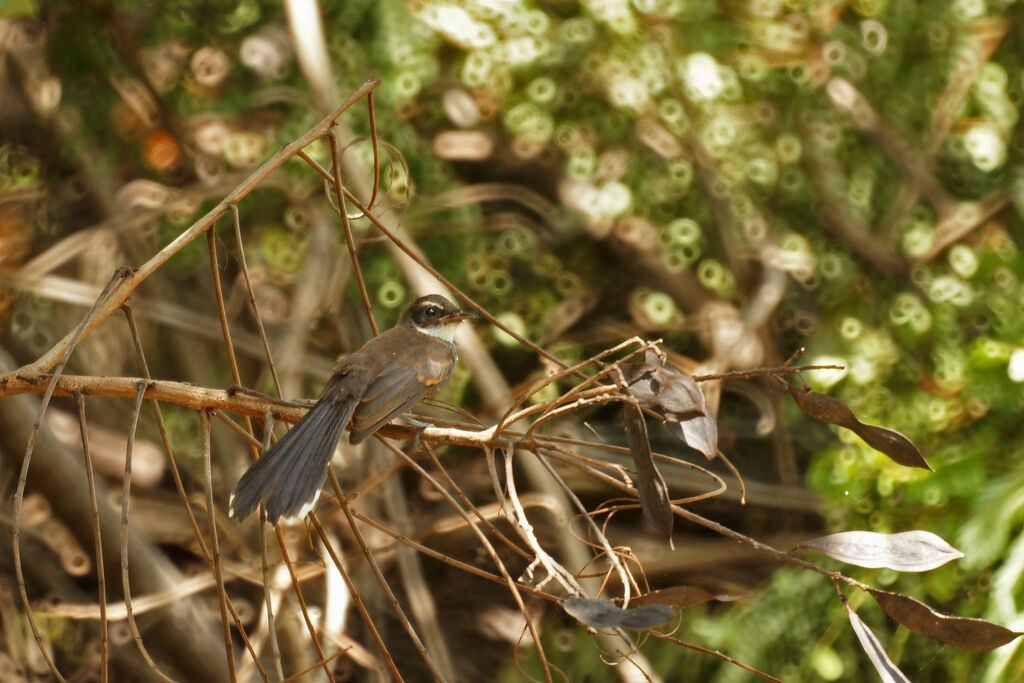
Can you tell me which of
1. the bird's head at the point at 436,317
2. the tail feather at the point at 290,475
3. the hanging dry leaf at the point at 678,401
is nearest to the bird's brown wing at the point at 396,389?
the tail feather at the point at 290,475

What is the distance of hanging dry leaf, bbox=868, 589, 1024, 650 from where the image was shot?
3.91 ft

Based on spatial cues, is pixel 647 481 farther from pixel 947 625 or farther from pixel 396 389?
pixel 396 389

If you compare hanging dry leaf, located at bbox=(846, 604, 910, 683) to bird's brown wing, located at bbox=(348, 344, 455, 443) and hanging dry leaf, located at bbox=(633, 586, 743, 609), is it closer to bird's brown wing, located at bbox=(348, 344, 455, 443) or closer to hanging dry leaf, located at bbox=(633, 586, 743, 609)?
hanging dry leaf, located at bbox=(633, 586, 743, 609)

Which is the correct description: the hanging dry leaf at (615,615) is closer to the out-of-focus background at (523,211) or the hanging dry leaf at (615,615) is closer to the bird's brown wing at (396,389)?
the bird's brown wing at (396,389)

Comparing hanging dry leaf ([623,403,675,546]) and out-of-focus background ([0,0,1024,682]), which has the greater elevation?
hanging dry leaf ([623,403,675,546])

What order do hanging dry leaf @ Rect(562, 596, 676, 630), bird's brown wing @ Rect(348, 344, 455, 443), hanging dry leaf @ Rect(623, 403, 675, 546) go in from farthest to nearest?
bird's brown wing @ Rect(348, 344, 455, 443) < hanging dry leaf @ Rect(623, 403, 675, 546) < hanging dry leaf @ Rect(562, 596, 676, 630)

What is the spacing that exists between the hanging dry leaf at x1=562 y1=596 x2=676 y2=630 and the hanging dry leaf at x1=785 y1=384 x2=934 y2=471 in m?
0.38

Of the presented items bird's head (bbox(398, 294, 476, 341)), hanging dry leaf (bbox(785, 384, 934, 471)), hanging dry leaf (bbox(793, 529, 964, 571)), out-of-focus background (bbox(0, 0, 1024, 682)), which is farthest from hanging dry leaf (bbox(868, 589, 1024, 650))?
out-of-focus background (bbox(0, 0, 1024, 682))

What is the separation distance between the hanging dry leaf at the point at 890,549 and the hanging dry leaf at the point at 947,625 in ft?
0.14

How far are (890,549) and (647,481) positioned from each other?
352mm

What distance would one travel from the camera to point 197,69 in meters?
4.16

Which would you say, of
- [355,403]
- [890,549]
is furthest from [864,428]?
[355,403]

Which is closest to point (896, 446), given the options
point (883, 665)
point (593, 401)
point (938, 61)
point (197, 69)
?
point (883, 665)

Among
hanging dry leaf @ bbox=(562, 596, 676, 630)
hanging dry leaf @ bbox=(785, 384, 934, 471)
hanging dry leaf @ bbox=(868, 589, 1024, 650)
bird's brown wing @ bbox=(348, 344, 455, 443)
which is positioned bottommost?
bird's brown wing @ bbox=(348, 344, 455, 443)
